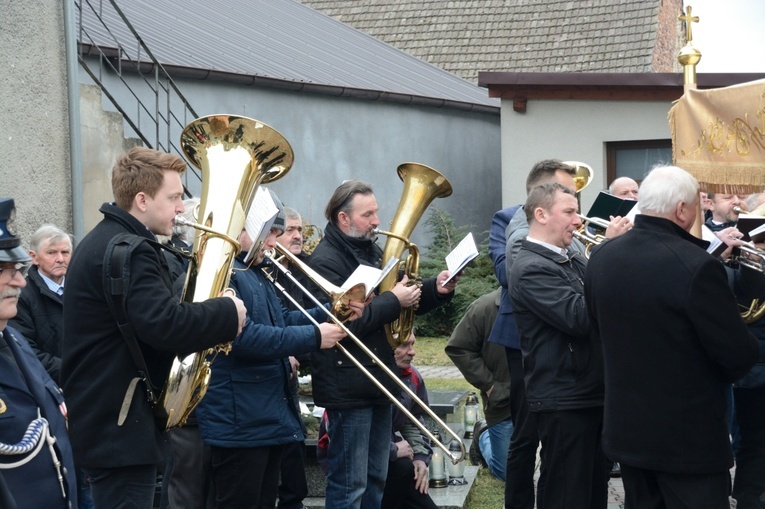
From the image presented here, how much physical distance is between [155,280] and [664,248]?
203cm

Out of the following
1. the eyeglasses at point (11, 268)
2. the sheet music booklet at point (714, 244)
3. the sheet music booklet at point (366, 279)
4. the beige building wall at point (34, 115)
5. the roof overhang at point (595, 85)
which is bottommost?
the sheet music booklet at point (366, 279)

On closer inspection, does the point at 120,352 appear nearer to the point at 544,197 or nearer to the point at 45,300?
the point at 45,300

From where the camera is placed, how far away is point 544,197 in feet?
17.8

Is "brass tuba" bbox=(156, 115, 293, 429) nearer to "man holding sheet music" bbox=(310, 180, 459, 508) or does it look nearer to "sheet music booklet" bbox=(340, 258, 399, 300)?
"sheet music booklet" bbox=(340, 258, 399, 300)

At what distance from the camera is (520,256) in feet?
17.8

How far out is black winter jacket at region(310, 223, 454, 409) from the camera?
551 centimetres

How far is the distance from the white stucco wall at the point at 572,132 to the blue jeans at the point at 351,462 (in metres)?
9.90

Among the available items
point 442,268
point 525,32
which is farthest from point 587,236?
point 525,32

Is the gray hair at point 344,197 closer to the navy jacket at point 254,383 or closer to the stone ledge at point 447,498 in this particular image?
the navy jacket at point 254,383

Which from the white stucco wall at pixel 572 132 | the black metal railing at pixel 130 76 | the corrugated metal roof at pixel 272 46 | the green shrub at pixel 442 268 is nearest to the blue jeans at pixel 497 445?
the black metal railing at pixel 130 76

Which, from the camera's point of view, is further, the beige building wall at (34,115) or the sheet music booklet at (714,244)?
the beige building wall at (34,115)

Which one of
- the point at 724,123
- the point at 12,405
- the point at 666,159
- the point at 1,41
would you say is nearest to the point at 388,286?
the point at 724,123

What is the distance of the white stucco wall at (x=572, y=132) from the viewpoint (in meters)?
15.1

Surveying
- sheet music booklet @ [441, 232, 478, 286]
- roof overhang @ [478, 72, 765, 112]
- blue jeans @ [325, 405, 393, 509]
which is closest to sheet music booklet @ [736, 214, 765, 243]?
sheet music booklet @ [441, 232, 478, 286]
